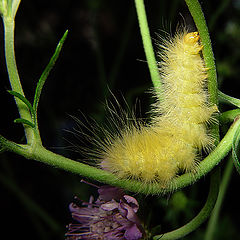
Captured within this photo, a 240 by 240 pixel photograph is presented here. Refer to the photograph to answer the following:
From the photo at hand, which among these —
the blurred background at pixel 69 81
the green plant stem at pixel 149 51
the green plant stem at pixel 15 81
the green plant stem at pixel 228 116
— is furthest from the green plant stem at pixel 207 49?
the blurred background at pixel 69 81

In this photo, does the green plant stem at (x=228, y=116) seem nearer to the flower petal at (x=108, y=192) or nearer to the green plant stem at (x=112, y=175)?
the green plant stem at (x=112, y=175)

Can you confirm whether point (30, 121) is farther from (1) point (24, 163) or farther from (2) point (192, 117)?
(1) point (24, 163)

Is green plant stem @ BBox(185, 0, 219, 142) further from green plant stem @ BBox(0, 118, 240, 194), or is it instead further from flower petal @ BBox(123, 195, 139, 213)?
flower petal @ BBox(123, 195, 139, 213)

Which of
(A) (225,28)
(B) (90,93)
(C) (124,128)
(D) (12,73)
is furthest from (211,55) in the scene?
(B) (90,93)

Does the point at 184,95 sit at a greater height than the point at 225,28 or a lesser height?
greater

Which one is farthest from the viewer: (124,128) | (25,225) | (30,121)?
(25,225)

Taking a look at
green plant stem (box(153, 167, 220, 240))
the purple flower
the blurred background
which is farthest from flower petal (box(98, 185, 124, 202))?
the blurred background

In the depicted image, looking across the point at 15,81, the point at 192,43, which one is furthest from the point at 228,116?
the point at 15,81

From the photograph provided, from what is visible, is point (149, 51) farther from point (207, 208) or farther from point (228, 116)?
point (207, 208)
